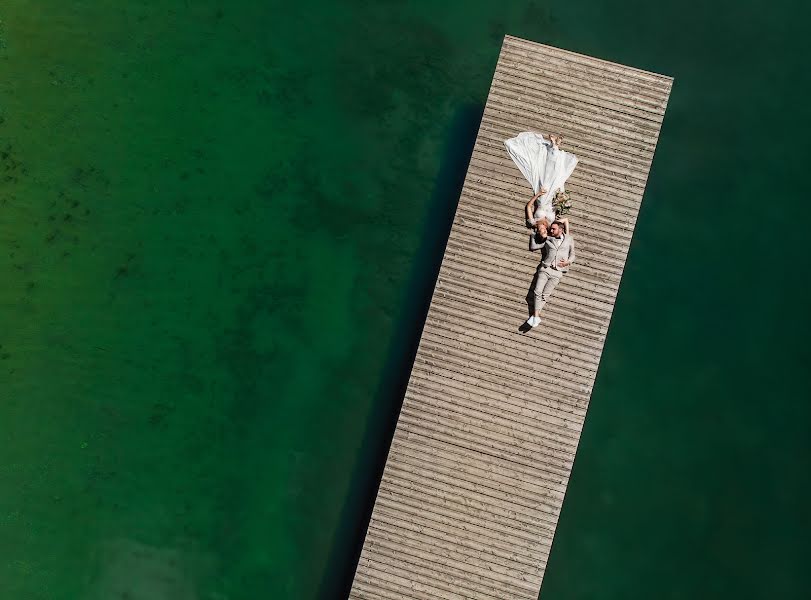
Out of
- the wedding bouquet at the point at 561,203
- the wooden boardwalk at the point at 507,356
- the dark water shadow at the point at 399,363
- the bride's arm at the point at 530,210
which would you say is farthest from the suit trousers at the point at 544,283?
the dark water shadow at the point at 399,363

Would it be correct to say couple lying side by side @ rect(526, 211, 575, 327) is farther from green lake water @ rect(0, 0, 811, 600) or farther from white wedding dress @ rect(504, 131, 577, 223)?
green lake water @ rect(0, 0, 811, 600)

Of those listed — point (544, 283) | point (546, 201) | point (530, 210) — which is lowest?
point (544, 283)

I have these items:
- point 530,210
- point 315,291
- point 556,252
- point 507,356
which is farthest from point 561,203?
point 315,291

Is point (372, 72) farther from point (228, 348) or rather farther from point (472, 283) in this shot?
point (228, 348)

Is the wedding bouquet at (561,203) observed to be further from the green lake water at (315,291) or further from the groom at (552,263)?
the green lake water at (315,291)

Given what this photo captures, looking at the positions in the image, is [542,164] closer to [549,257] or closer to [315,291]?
[549,257]

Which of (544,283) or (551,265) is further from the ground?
(551,265)
